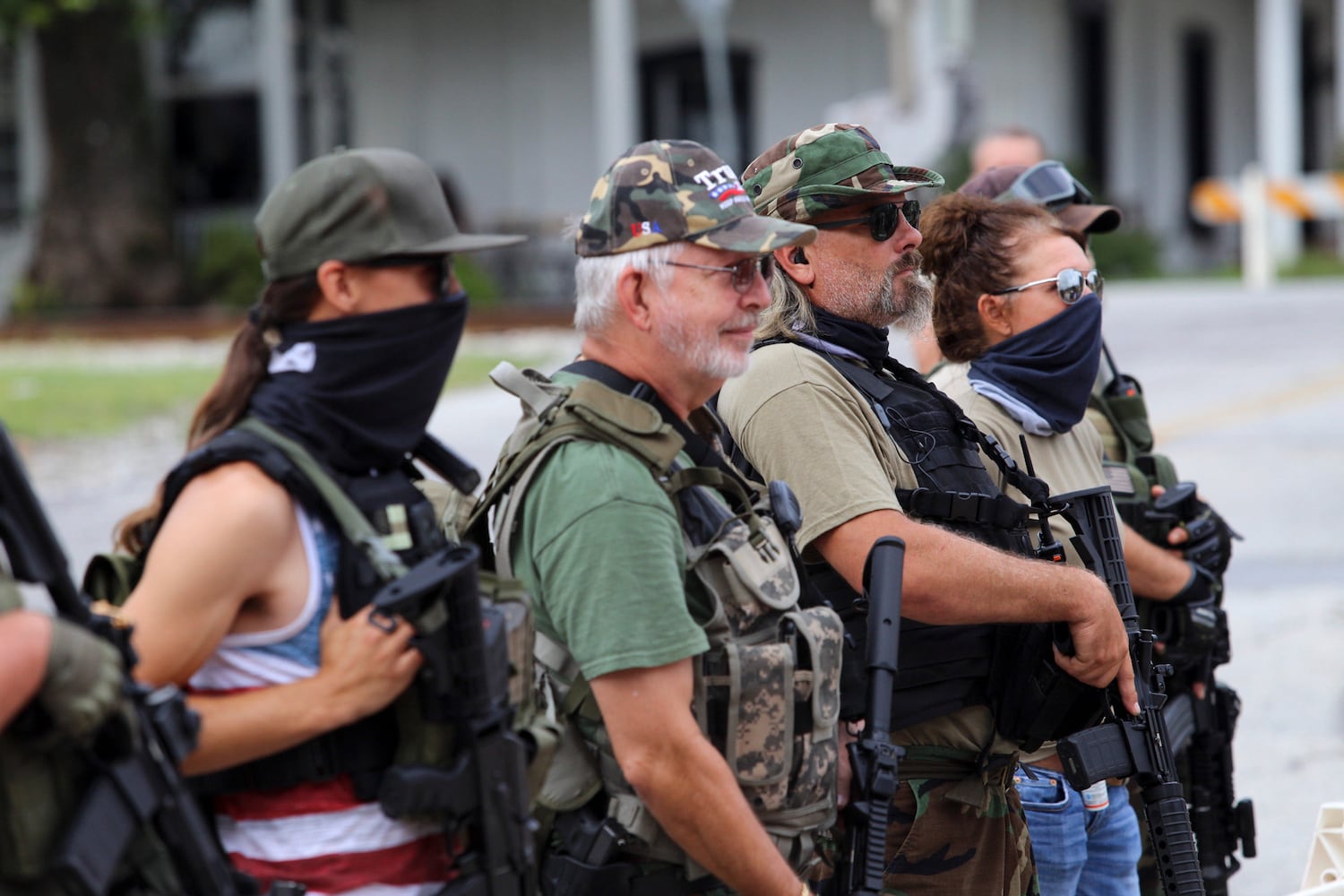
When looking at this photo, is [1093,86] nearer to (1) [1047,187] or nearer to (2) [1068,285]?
(1) [1047,187]

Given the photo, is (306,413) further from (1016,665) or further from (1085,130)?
(1085,130)

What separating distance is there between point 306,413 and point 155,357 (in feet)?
51.8

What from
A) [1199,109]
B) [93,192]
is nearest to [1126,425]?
[93,192]

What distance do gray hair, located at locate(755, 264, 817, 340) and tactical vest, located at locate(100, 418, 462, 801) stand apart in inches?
40.3

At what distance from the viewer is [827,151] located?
9.77 feet

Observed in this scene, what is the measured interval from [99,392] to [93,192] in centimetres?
814

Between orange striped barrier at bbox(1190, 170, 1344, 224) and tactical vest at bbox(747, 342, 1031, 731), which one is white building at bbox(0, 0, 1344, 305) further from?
tactical vest at bbox(747, 342, 1031, 731)

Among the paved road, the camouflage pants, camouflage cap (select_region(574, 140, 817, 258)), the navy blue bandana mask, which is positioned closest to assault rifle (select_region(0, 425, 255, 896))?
camouflage cap (select_region(574, 140, 817, 258))

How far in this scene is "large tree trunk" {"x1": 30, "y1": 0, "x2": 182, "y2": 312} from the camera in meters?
20.9

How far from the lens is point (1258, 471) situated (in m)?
10.4

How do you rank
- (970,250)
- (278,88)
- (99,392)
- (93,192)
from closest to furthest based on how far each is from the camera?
(970,250)
(99,392)
(93,192)
(278,88)

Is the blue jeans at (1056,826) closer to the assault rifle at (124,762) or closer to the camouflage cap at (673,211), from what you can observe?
the camouflage cap at (673,211)

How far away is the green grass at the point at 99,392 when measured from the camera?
12.5 m

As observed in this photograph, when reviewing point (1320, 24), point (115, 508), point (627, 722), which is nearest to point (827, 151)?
point (627, 722)
